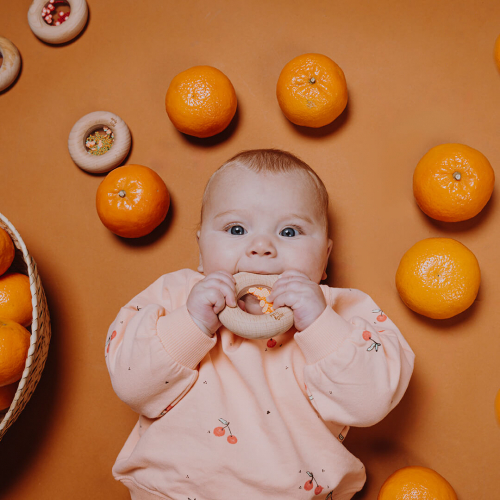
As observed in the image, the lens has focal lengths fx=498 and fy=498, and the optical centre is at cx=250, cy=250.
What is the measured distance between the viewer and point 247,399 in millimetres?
1290

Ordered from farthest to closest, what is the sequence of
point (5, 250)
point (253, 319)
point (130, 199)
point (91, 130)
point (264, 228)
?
point (91, 130), point (130, 199), point (5, 250), point (264, 228), point (253, 319)

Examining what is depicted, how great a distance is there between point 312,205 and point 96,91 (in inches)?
39.5

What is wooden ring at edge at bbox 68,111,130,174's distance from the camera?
1.74 metres

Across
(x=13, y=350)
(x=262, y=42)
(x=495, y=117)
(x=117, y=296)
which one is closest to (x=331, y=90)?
(x=262, y=42)

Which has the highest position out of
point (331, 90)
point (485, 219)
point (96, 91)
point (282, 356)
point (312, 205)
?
point (96, 91)

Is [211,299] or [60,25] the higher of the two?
[60,25]

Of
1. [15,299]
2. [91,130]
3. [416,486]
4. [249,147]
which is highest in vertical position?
[91,130]

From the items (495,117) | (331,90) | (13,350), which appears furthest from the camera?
(495,117)

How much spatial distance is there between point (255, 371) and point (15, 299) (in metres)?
0.73

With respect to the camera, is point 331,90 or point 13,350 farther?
point 331,90

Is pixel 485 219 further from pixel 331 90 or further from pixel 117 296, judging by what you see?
pixel 117 296

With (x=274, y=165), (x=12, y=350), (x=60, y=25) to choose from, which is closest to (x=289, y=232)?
(x=274, y=165)

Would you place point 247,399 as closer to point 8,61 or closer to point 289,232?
point 289,232

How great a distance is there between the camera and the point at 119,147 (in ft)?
5.75
